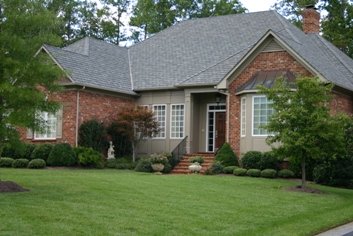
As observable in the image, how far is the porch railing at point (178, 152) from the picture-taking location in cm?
2605

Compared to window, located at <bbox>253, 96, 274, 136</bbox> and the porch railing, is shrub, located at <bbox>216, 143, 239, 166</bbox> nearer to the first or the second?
window, located at <bbox>253, 96, 274, 136</bbox>

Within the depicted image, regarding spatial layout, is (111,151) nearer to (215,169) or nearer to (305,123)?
(215,169)

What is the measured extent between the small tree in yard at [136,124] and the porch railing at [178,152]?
147cm

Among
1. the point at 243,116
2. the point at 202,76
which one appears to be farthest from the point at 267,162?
the point at 202,76

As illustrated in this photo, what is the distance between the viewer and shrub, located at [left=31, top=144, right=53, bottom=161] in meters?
26.0

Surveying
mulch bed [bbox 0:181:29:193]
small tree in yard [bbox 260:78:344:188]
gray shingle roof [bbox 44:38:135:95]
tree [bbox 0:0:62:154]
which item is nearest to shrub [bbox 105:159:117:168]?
gray shingle roof [bbox 44:38:135:95]

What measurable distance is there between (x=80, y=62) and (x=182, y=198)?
16377 millimetres

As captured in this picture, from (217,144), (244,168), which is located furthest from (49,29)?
(217,144)

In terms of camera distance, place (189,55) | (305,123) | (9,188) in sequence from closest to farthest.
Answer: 1. (9,188)
2. (305,123)
3. (189,55)

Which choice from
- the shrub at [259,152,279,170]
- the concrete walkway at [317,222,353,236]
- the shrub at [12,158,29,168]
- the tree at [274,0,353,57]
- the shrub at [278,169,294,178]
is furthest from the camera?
the tree at [274,0,353,57]

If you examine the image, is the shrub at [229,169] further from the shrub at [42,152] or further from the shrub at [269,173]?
the shrub at [42,152]

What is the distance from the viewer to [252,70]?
25438 mm

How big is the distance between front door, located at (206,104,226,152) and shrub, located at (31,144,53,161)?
26.1 ft

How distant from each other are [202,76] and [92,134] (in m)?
6.06
